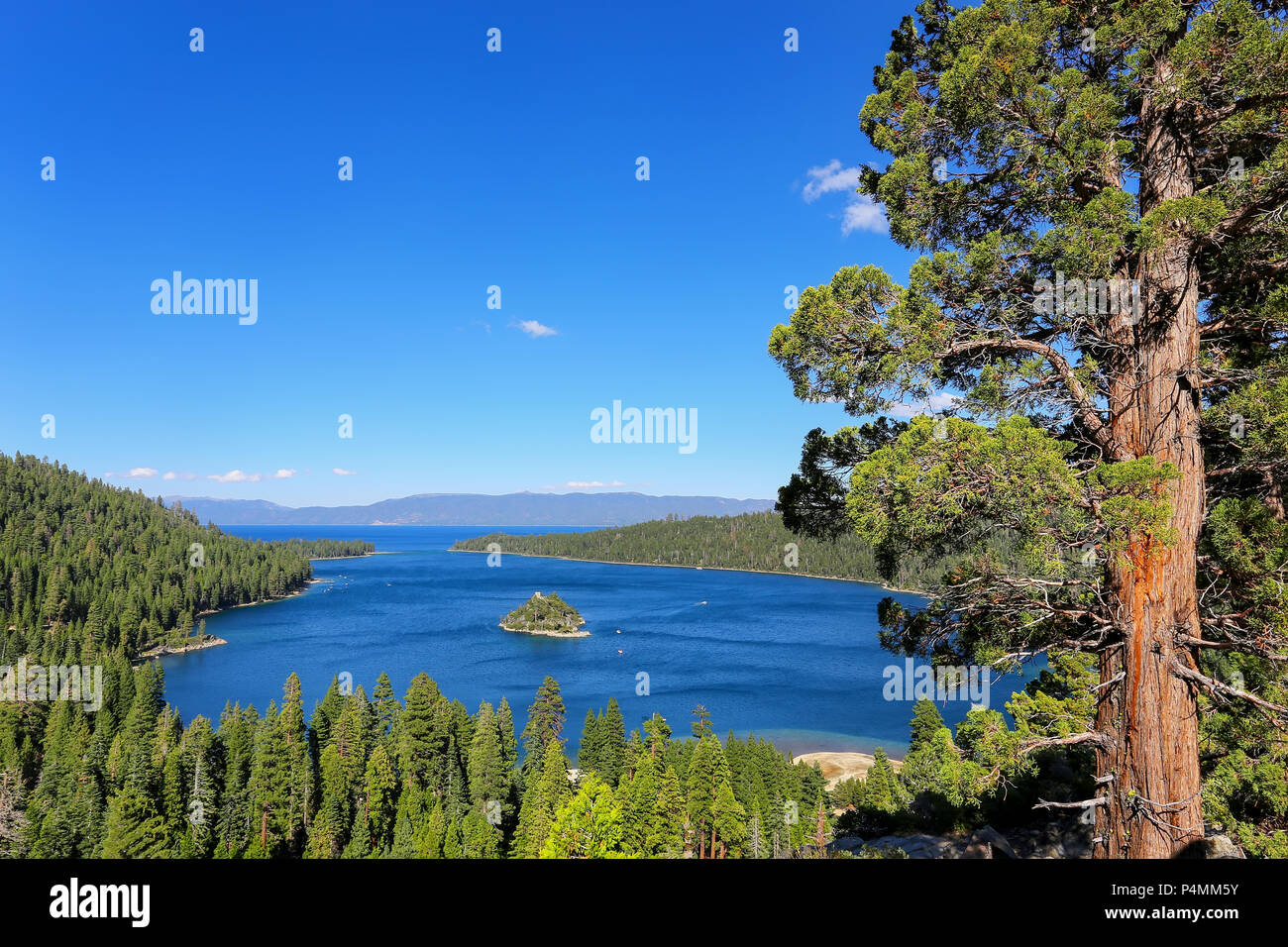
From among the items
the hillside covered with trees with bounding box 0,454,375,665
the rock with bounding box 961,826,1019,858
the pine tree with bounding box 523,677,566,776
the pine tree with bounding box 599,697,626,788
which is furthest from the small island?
the rock with bounding box 961,826,1019,858

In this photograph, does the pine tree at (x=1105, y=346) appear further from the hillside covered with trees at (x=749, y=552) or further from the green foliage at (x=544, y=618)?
the hillside covered with trees at (x=749, y=552)

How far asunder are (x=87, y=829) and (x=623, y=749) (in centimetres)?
2080

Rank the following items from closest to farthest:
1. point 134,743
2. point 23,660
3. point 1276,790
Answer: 1. point 1276,790
2. point 134,743
3. point 23,660

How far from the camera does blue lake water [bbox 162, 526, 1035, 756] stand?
160ft

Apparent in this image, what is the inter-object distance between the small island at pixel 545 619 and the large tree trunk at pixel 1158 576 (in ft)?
259

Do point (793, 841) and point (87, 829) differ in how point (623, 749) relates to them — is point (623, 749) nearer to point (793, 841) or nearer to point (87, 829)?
point (793, 841)

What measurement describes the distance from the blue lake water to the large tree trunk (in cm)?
3139

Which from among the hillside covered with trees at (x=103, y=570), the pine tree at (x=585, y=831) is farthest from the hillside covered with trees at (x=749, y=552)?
the pine tree at (x=585, y=831)

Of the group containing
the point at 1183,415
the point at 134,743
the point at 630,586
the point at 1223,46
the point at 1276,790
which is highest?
the point at 1223,46

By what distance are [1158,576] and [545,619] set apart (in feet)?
273

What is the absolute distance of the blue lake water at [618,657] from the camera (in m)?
48.7
